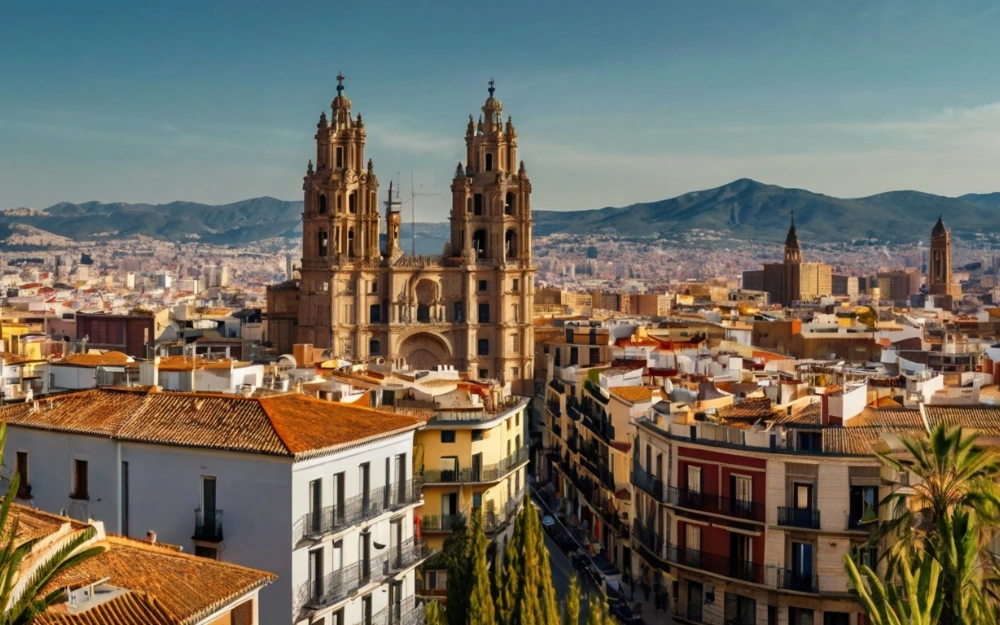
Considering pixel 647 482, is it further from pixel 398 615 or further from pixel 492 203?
pixel 492 203

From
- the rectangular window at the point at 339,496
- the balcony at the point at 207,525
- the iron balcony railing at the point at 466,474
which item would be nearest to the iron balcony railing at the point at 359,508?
the rectangular window at the point at 339,496

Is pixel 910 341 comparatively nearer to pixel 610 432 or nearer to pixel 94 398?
pixel 610 432

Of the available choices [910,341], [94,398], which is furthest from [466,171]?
[94,398]

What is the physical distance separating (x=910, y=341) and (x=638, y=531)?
42.4 meters

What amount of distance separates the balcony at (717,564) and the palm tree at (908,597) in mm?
10256

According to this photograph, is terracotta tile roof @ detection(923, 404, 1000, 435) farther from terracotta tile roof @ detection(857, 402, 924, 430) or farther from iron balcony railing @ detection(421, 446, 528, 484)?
iron balcony railing @ detection(421, 446, 528, 484)

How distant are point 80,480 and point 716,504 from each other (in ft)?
39.9

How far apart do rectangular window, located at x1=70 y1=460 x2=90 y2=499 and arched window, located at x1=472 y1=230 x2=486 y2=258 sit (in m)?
56.5

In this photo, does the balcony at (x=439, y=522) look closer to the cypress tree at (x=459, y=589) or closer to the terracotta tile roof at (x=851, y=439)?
the cypress tree at (x=459, y=589)

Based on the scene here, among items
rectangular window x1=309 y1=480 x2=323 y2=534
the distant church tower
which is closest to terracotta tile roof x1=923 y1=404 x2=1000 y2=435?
rectangular window x1=309 y1=480 x2=323 y2=534

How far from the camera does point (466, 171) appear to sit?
3155 inches

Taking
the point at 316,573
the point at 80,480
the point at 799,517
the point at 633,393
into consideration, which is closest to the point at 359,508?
the point at 316,573

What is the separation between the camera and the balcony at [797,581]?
26.5m

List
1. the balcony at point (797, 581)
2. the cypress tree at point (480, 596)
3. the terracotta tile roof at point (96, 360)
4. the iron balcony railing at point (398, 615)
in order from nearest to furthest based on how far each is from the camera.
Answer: the cypress tree at point (480, 596) < the iron balcony railing at point (398, 615) < the balcony at point (797, 581) < the terracotta tile roof at point (96, 360)
